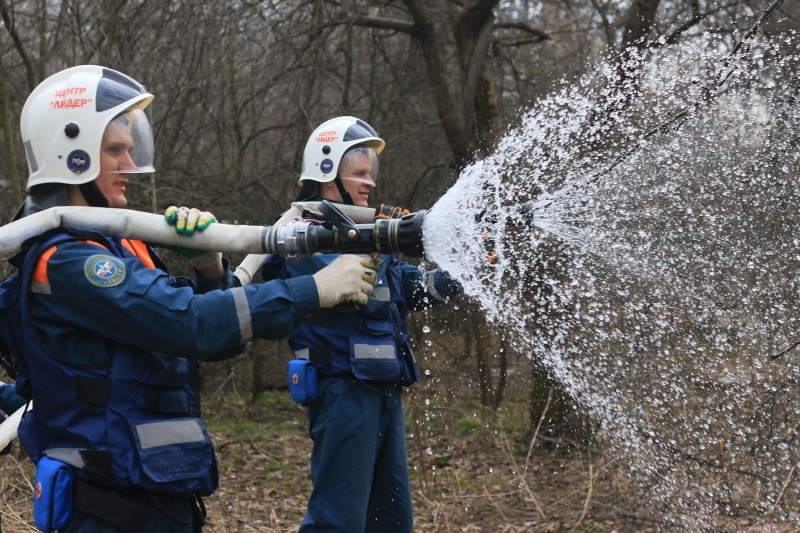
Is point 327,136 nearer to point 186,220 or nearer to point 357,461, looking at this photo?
point 357,461

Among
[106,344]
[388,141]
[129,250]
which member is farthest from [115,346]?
[388,141]

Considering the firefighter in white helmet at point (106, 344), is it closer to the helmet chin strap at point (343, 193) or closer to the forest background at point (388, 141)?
the helmet chin strap at point (343, 193)

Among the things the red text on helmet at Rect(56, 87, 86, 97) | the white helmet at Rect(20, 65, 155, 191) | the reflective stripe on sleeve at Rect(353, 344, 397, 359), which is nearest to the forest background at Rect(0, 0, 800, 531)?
the reflective stripe on sleeve at Rect(353, 344, 397, 359)

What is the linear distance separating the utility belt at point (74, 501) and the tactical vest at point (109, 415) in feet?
0.12

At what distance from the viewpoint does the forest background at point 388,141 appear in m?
6.11

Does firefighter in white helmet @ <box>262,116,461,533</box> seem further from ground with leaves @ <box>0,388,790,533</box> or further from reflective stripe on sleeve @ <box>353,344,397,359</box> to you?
ground with leaves @ <box>0,388,790,533</box>

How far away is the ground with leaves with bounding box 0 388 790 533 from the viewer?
5.42 metres

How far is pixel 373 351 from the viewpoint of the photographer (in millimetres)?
4020

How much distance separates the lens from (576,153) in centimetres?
587

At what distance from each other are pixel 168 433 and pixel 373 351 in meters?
1.52

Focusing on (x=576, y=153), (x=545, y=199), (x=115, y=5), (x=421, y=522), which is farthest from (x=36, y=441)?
(x=115, y=5)

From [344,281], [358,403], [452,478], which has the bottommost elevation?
[452,478]

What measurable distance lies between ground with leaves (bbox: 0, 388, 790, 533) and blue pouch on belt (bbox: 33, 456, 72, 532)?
94.2 inches

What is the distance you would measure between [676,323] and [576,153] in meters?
1.27
